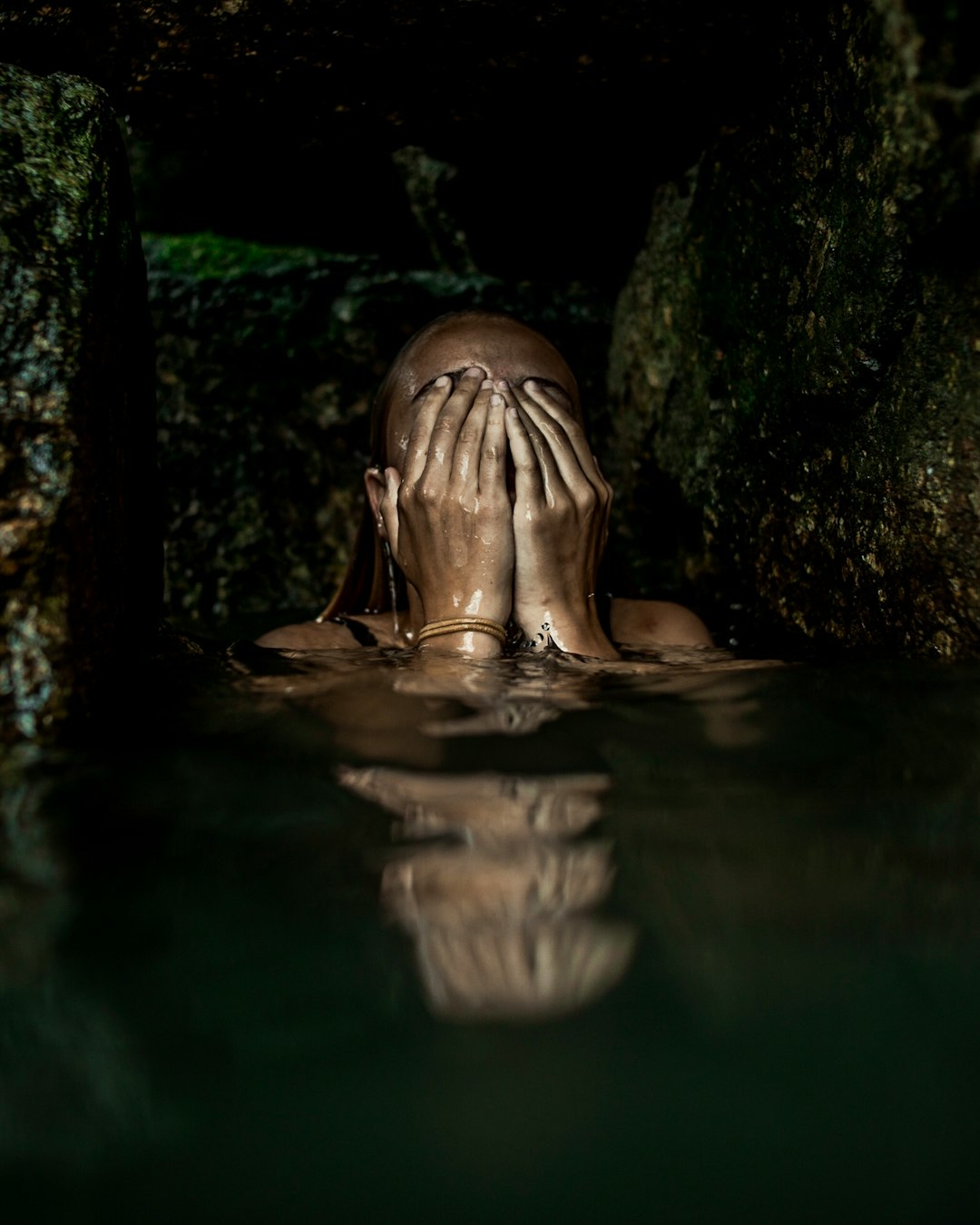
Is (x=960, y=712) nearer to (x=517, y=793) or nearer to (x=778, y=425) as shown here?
(x=517, y=793)

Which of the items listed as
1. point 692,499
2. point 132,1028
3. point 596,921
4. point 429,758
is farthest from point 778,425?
point 132,1028

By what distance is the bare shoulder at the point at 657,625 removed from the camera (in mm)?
3086

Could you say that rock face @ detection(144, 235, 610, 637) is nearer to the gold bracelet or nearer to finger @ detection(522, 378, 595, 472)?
finger @ detection(522, 378, 595, 472)

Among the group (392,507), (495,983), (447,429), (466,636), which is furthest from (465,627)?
(495,983)

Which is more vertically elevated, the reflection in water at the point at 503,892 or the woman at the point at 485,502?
the woman at the point at 485,502

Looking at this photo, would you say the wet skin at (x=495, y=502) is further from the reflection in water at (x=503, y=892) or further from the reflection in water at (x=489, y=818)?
the reflection in water at (x=503, y=892)

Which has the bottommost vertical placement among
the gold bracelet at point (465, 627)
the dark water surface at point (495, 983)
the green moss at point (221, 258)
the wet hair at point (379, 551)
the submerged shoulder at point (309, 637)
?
the dark water surface at point (495, 983)

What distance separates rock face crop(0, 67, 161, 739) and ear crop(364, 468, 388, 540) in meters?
0.75

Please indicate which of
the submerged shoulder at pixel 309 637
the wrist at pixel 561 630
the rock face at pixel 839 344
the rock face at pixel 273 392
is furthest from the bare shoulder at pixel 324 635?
the rock face at pixel 839 344

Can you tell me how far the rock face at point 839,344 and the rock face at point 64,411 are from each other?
1617 mm

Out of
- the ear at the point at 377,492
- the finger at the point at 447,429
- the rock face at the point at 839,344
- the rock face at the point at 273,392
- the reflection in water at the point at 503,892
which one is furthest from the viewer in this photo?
the rock face at the point at 273,392

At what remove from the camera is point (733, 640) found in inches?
124

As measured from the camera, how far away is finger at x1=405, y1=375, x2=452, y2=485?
109 inches

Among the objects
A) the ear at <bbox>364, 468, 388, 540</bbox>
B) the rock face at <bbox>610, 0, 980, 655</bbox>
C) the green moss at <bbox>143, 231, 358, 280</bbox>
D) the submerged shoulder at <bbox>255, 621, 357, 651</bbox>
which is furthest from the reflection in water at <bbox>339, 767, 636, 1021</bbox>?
the green moss at <bbox>143, 231, 358, 280</bbox>
